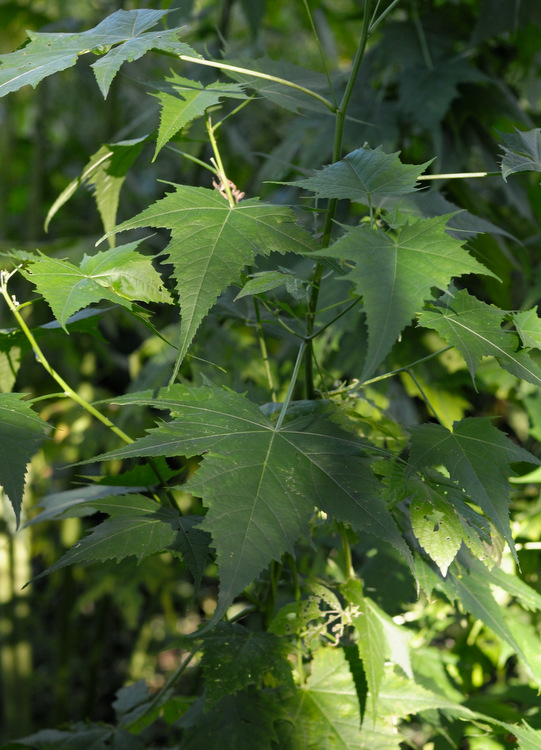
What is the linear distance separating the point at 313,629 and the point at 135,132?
3.72 feet

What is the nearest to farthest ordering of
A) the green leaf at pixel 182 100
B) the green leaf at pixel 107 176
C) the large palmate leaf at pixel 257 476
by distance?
1. the large palmate leaf at pixel 257 476
2. the green leaf at pixel 182 100
3. the green leaf at pixel 107 176

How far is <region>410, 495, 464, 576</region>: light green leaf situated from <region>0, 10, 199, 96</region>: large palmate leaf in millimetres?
352

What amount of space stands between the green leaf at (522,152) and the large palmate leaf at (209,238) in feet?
0.50

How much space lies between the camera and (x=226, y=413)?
18.4 inches

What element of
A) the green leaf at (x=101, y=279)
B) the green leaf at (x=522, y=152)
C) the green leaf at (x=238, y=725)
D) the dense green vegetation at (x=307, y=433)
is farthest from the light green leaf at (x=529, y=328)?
the green leaf at (x=238, y=725)

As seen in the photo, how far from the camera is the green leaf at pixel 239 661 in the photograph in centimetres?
50

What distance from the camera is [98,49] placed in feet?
1.58

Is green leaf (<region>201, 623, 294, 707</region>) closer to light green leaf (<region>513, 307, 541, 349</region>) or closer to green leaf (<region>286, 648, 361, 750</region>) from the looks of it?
green leaf (<region>286, 648, 361, 750</region>)

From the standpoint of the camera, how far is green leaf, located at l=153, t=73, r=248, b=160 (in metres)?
0.49

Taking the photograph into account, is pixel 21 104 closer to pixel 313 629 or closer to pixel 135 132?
pixel 135 132

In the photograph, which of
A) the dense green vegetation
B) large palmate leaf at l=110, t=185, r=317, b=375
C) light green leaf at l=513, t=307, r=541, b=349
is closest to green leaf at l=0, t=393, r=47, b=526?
the dense green vegetation

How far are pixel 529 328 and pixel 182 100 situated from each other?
12.4 inches

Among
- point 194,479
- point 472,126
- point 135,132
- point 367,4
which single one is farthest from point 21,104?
point 194,479

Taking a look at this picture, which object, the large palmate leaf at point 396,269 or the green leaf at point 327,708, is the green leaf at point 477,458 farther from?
the green leaf at point 327,708
